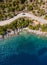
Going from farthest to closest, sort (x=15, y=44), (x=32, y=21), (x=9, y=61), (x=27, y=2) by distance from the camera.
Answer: (x=27, y=2), (x=32, y=21), (x=15, y=44), (x=9, y=61)

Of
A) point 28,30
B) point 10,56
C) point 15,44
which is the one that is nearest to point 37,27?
point 28,30

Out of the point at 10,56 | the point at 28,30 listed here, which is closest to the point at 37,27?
the point at 28,30

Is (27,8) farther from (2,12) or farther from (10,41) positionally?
(10,41)

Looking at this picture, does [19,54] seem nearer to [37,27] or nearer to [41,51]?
[41,51]

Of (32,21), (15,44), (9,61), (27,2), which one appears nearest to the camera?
(9,61)

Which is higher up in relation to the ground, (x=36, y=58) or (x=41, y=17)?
(x=41, y=17)

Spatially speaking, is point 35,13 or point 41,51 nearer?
point 41,51
